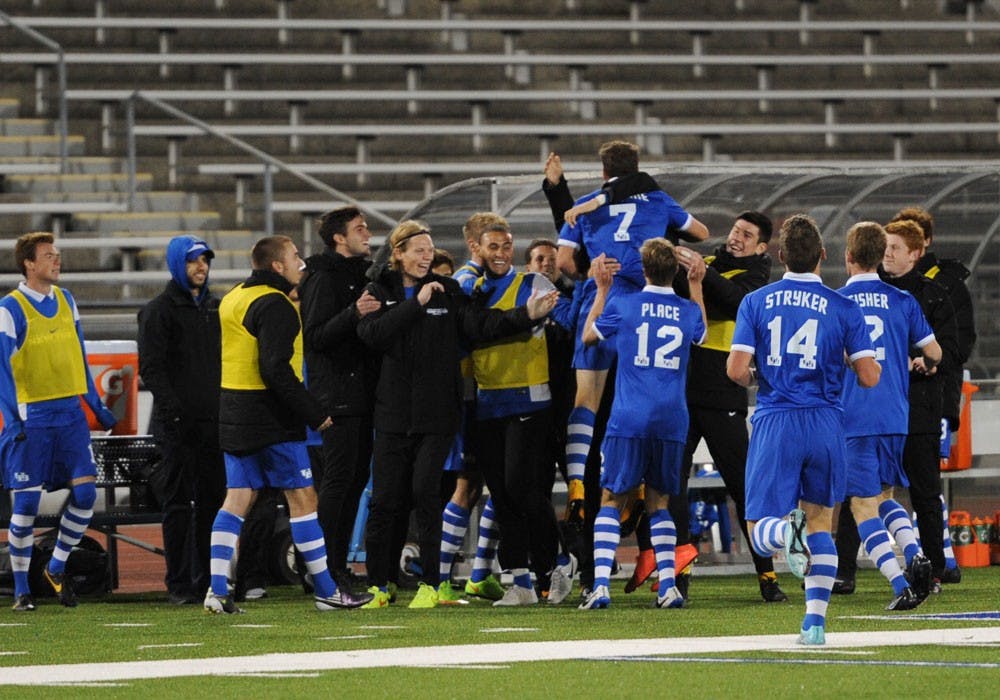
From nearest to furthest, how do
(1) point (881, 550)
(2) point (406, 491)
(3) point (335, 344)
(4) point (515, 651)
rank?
(4) point (515, 651)
(1) point (881, 550)
(2) point (406, 491)
(3) point (335, 344)

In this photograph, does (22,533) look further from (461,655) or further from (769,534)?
(769,534)

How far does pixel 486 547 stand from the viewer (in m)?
11.0

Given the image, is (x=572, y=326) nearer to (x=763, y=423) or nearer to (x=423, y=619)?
(x=423, y=619)

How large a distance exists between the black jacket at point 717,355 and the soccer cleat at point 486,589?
1440mm

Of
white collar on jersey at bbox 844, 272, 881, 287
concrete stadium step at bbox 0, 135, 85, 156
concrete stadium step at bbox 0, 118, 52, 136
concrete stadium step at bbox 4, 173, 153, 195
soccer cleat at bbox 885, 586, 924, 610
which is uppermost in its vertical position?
concrete stadium step at bbox 0, 118, 52, 136

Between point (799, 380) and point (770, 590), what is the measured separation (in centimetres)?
274

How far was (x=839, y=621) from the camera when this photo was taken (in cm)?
901

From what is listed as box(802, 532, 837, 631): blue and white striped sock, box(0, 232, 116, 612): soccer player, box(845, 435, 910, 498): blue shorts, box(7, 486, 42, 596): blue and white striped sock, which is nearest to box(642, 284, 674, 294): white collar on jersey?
box(845, 435, 910, 498): blue shorts

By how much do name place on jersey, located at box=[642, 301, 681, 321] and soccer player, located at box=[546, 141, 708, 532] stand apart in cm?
77

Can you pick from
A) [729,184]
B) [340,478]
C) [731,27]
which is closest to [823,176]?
[729,184]

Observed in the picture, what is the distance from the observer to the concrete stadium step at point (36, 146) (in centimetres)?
2088

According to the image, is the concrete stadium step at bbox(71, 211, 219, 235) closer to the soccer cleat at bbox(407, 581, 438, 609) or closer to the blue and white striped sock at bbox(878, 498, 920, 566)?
the soccer cleat at bbox(407, 581, 438, 609)

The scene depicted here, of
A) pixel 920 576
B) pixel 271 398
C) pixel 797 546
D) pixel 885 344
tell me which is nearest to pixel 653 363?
pixel 885 344

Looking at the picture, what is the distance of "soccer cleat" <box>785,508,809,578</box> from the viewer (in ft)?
24.6
